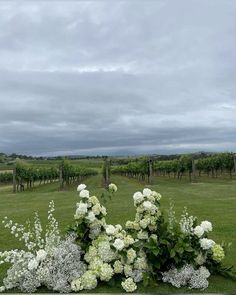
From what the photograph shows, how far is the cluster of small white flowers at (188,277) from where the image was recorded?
18.5ft

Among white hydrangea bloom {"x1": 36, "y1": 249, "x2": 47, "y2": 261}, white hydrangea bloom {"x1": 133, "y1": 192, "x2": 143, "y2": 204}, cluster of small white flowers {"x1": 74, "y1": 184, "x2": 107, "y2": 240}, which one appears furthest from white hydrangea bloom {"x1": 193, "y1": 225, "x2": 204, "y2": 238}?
white hydrangea bloom {"x1": 36, "y1": 249, "x2": 47, "y2": 261}

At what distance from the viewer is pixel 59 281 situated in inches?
222

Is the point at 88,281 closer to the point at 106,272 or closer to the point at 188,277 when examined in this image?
the point at 106,272

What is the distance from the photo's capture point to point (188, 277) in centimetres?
574

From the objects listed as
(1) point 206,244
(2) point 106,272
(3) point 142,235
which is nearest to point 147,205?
(3) point 142,235

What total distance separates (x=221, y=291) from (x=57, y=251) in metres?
2.17

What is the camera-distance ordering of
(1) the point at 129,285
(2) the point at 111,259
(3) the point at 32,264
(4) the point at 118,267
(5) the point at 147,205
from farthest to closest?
(5) the point at 147,205
(2) the point at 111,259
(4) the point at 118,267
(3) the point at 32,264
(1) the point at 129,285

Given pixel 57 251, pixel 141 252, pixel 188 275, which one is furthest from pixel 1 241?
pixel 188 275

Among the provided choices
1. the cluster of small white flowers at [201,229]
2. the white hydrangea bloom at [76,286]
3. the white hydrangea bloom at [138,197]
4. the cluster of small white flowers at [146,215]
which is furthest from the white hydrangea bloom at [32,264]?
the cluster of small white flowers at [201,229]

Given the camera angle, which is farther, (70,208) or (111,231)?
(70,208)

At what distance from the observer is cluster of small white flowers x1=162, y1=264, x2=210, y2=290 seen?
18.5 feet

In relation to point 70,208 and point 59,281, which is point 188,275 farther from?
point 70,208

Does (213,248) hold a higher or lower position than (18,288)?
higher

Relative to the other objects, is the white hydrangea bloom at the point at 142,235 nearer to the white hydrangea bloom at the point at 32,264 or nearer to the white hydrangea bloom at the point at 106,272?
the white hydrangea bloom at the point at 106,272
